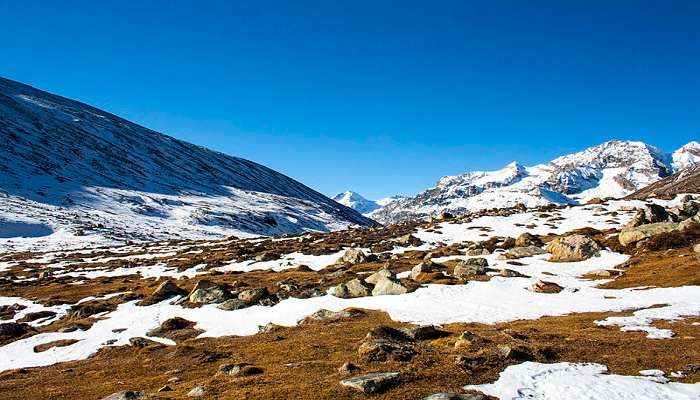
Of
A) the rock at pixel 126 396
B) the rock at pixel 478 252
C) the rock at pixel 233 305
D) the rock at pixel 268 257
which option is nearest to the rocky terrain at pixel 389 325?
the rock at pixel 126 396

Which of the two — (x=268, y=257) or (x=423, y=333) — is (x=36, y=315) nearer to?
(x=268, y=257)

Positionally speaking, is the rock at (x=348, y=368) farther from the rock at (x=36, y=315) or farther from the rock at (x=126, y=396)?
the rock at (x=36, y=315)

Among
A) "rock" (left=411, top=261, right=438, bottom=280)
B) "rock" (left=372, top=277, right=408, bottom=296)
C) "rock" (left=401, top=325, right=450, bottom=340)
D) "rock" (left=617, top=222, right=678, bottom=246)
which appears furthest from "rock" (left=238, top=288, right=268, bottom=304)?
"rock" (left=617, top=222, right=678, bottom=246)

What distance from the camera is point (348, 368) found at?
21766mm

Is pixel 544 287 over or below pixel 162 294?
over

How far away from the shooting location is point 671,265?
46594 mm

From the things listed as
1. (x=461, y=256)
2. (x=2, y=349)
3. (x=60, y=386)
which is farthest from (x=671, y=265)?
(x=2, y=349)

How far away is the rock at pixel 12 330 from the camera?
41594mm

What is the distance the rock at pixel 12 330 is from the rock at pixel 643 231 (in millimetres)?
65776

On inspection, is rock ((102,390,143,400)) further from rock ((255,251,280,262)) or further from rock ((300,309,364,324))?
rock ((255,251,280,262))

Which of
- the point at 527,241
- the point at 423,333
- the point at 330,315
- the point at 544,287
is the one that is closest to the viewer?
the point at 423,333

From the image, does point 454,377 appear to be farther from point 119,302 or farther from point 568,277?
point 119,302

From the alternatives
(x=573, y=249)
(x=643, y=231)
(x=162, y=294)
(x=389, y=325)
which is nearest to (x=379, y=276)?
(x=389, y=325)

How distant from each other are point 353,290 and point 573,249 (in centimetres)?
2903
